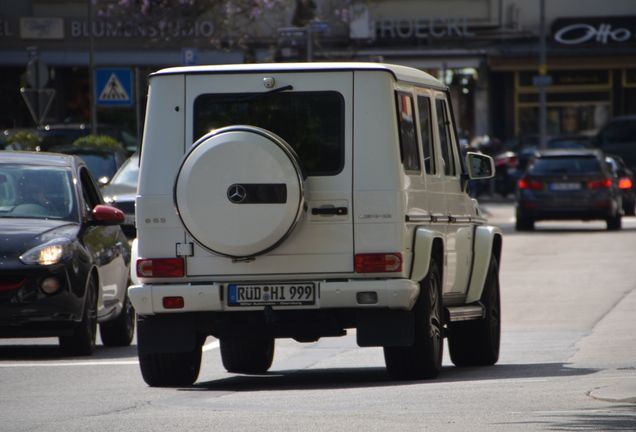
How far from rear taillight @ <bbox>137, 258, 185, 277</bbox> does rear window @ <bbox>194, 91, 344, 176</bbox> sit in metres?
0.80

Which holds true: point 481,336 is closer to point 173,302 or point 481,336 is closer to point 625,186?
point 173,302

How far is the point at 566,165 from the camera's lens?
3412 cm

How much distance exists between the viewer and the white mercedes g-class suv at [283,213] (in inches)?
432

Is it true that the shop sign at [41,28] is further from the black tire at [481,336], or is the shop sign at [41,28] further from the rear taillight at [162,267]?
the rear taillight at [162,267]

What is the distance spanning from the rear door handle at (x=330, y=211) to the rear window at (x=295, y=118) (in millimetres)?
235

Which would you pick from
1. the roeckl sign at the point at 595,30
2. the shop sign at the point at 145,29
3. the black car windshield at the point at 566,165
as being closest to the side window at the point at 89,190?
the black car windshield at the point at 566,165

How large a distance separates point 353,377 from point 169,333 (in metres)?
1.74

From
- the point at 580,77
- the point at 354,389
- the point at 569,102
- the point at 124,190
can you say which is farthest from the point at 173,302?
the point at 569,102

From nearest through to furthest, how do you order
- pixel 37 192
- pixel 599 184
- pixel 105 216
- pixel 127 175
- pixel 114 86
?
1. pixel 105 216
2. pixel 37 192
3. pixel 127 175
4. pixel 114 86
5. pixel 599 184

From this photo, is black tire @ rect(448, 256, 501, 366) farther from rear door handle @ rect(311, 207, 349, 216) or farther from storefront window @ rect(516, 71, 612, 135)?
storefront window @ rect(516, 71, 612, 135)

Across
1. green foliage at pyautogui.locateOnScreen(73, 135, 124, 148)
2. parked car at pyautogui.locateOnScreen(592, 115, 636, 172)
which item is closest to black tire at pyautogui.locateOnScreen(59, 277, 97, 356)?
green foliage at pyautogui.locateOnScreen(73, 135, 124, 148)

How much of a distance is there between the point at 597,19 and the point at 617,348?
45.1 m

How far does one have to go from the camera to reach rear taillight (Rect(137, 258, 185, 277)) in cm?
1125

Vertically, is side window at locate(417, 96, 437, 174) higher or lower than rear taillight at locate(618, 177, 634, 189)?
higher
